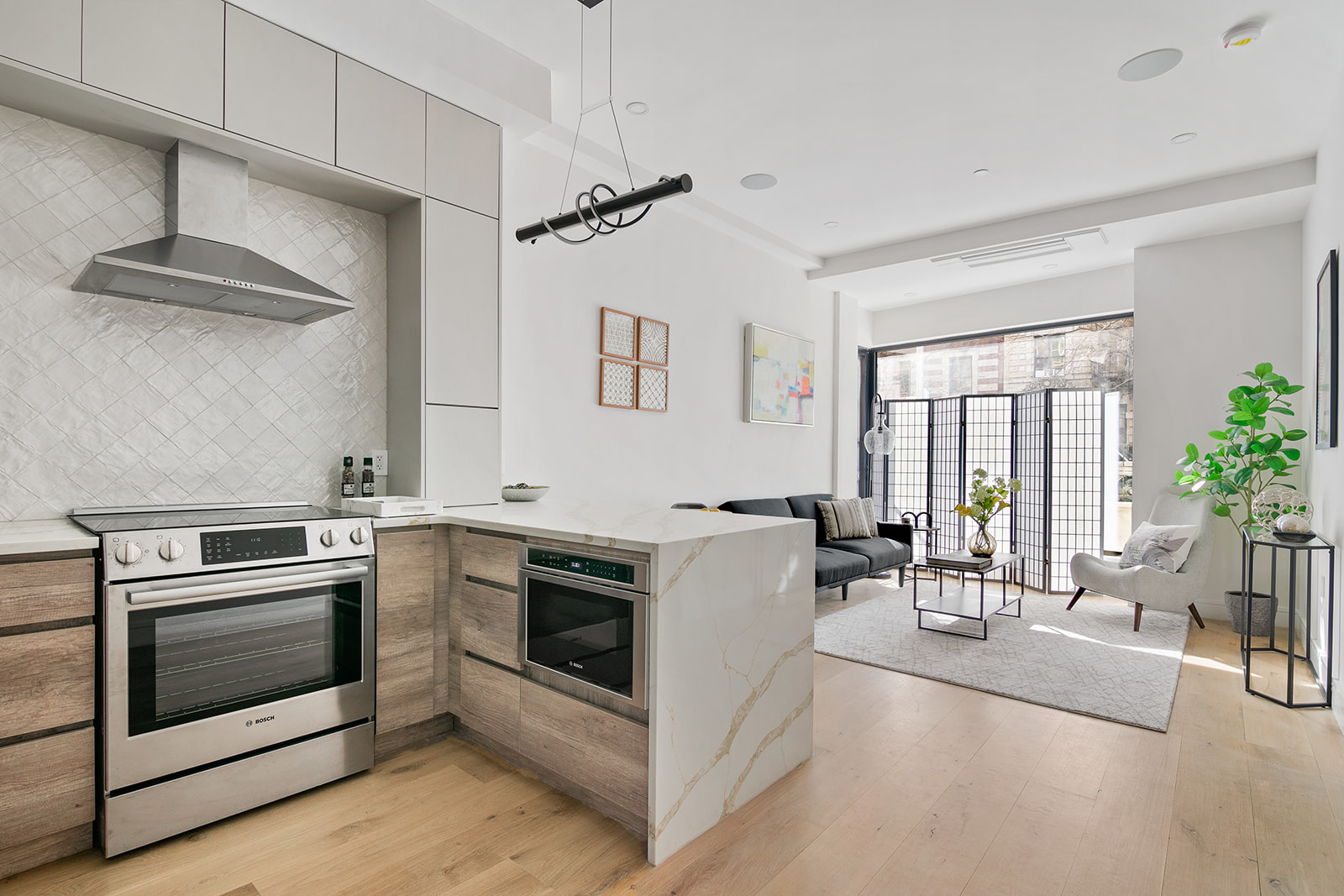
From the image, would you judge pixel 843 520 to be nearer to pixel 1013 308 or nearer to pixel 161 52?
pixel 1013 308

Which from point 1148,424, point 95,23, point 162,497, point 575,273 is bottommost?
point 162,497

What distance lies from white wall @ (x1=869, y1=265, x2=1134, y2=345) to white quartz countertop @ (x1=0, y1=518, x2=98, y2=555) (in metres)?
6.79

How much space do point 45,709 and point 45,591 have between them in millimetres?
323

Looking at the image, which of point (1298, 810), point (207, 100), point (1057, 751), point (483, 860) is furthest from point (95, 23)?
point (1298, 810)

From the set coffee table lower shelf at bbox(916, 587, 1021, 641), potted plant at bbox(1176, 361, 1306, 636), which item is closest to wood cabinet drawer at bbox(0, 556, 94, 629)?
coffee table lower shelf at bbox(916, 587, 1021, 641)

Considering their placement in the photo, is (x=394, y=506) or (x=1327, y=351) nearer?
(x=394, y=506)

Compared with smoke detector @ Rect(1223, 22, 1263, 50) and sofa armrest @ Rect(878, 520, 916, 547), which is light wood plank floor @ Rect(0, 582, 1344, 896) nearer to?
smoke detector @ Rect(1223, 22, 1263, 50)

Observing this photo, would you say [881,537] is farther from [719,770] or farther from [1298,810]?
[719,770]

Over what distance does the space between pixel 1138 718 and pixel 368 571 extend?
3298 mm

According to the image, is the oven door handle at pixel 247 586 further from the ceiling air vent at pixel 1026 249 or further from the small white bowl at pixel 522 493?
the ceiling air vent at pixel 1026 249

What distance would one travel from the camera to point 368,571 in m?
2.43

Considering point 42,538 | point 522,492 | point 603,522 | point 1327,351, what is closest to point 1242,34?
point 1327,351

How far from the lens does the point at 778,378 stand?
570 cm

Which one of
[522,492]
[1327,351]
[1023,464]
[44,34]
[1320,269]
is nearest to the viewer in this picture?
[44,34]
